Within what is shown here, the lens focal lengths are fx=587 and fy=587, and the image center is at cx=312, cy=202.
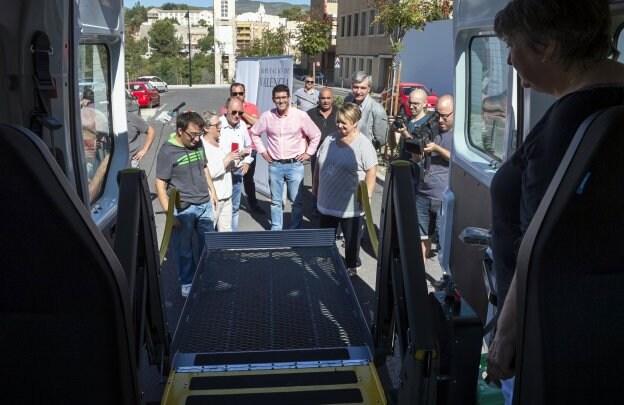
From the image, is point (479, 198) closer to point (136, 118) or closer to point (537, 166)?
point (537, 166)

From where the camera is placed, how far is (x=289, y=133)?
671cm

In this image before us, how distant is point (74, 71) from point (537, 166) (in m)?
2.44

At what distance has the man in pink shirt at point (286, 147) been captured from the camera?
6.71 metres

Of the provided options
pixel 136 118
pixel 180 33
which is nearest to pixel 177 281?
pixel 136 118

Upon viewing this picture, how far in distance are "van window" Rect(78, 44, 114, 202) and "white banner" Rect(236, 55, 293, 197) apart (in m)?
3.84

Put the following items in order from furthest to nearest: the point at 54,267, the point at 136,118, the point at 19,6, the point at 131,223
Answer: the point at 136,118, the point at 19,6, the point at 131,223, the point at 54,267

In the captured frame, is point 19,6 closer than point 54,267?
No

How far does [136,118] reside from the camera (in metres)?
7.57

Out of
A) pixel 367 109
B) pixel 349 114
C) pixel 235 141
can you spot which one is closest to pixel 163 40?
pixel 367 109

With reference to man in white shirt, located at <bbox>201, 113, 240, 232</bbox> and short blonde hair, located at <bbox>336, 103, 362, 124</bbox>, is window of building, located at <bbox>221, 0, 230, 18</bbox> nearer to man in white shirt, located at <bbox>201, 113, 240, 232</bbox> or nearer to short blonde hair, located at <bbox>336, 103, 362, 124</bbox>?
man in white shirt, located at <bbox>201, 113, 240, 232</bbox>

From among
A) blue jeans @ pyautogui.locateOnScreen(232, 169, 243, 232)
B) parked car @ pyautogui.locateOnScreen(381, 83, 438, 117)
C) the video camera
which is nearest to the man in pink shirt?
blue jeans @ pyautogui.locateOnScreen(232, 169, 243, 232)

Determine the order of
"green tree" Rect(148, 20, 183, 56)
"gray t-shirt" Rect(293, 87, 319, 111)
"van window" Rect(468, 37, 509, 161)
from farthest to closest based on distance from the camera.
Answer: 1. "green tree" Rect(148, 20, 183, 56)
2. "gray t-shirt" Rect(293, 87, 319, 111)
3. "van window" Rect(468, 37, 509, 161)

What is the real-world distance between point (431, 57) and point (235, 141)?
26.4 meters

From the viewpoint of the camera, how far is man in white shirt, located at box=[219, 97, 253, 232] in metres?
6.72
